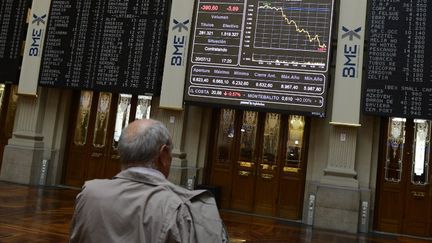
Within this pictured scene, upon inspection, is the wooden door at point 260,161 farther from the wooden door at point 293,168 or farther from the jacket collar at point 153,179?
the jacket collar at point 153,179

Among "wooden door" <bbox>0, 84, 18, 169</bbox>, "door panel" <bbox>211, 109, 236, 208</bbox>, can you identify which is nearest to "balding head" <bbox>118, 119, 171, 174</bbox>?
"door panel" <bbox>211, 109, 236, 208</bbox>

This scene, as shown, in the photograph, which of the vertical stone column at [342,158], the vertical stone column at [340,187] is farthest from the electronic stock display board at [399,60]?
the vertical stone column at [340,187]

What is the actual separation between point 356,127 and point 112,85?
4.95m

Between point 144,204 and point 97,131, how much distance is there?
904cm

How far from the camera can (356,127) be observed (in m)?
7.97

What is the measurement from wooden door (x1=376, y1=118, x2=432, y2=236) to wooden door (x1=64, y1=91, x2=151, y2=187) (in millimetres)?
5147

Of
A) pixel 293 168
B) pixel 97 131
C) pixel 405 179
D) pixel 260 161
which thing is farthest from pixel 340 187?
A: pixel 97 131

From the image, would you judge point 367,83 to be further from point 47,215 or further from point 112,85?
point 47,215

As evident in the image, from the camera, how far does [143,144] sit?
1.45 metres

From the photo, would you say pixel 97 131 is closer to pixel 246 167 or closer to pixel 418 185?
pixel 246 167

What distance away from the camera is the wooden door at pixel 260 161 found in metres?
8.82

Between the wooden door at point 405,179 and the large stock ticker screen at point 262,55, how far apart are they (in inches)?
67.7

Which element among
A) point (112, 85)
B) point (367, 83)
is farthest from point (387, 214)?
point (112, 85)

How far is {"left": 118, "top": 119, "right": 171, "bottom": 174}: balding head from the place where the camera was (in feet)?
4.74
